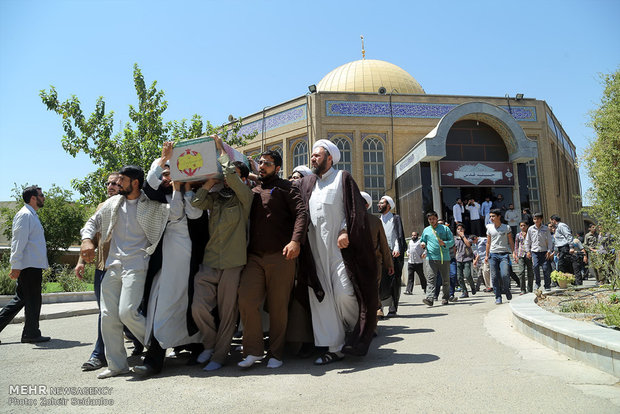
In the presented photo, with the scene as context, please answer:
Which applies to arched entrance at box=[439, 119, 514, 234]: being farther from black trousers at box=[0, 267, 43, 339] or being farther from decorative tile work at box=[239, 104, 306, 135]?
black trousers at box=[0, 267, 43, 339]

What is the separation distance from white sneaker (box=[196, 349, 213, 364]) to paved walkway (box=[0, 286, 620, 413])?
14 centimetres

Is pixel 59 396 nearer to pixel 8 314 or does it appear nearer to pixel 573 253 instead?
pixel 8 314

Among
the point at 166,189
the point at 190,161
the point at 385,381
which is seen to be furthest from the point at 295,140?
the point at 385,381

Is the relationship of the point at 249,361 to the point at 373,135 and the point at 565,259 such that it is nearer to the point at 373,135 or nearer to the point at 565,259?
the point at 565,259

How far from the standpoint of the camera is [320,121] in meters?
23.1

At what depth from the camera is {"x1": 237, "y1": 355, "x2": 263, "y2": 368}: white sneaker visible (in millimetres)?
3779

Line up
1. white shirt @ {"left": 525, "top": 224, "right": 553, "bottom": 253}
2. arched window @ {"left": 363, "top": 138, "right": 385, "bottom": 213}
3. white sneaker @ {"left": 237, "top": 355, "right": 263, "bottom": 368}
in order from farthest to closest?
arched window @ {"left": 363, "top": 138, "right": 385, "bottom": 213}, white shirt @ {"left": 525, "top": 224, "right": 553, "bottom": 253}, white sneaker @ {"left": 237, "top": 355, "right": 263, "bottom": 368}

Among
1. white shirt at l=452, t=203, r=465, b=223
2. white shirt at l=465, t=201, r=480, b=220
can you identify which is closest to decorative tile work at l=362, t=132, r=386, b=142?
white shirt at l=452, t=203, r=465, b=223

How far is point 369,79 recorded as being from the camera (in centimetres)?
2772

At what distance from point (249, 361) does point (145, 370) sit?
861 millimetres

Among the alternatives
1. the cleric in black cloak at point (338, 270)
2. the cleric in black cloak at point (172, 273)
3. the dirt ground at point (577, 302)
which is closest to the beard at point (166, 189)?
the cleric in black cloak at point (172, 273)

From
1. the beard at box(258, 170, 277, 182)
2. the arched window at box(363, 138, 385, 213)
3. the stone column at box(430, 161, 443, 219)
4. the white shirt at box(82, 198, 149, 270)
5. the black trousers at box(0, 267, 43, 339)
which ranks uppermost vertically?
the arched window at box(363, 138, 385, 213)

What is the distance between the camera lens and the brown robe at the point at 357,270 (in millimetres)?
3982

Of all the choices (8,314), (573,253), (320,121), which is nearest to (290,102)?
(320,121)
